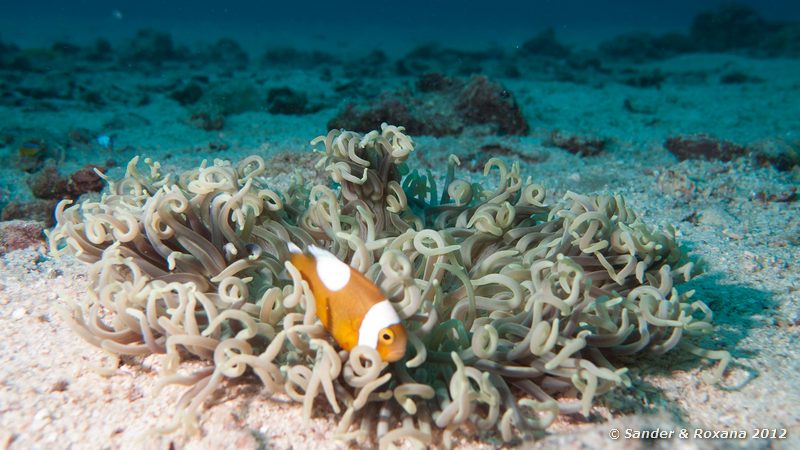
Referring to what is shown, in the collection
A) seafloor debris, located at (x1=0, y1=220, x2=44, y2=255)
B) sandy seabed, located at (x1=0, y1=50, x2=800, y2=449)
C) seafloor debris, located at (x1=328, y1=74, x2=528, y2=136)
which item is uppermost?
seafloor debris, located at (x1=328, y1=74, x2=528, y2=136)

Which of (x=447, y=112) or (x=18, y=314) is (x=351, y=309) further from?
(x=447, y=112)

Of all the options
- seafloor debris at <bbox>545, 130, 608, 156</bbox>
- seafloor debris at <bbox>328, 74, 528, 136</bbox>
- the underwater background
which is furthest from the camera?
seafloor debris at <bbox>328, 74, 528, 136</bbox>

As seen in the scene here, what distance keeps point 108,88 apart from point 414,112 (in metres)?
9.33

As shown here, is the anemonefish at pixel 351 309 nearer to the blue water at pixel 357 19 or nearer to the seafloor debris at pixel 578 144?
the seafloor debris at pixel 578 144

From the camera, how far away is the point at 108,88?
1323cm

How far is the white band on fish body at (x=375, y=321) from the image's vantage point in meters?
2.22

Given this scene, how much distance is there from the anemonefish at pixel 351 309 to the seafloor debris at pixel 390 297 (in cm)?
7

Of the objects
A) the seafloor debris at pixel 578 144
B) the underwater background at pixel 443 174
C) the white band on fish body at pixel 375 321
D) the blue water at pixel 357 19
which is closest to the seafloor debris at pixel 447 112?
the underwater background at pixel 443 174

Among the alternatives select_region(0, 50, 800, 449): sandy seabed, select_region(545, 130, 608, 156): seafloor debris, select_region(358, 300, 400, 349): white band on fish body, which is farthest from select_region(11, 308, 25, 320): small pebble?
select_region(545, 130, 608, 156): seafloor debris

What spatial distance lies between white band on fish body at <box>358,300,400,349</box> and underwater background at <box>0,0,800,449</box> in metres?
0.47

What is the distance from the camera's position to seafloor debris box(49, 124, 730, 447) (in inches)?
94.0

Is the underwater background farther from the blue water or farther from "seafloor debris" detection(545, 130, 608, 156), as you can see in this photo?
the blue water

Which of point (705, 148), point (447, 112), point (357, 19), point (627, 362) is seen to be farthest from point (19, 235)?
point (357, 19)

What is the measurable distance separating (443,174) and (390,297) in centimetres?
457
